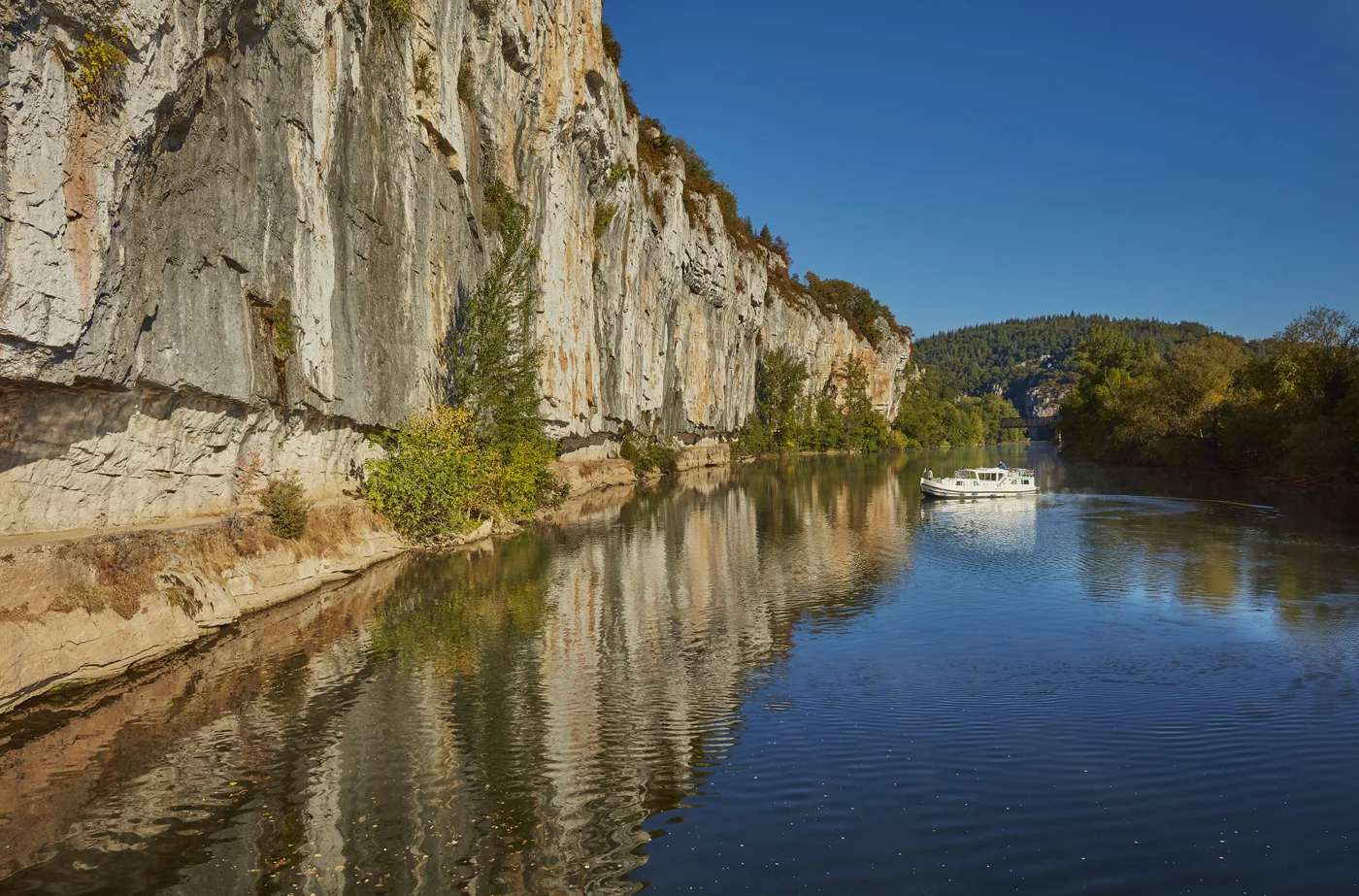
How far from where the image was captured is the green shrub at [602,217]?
194 feet

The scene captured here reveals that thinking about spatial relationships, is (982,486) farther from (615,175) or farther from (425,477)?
(425,477)

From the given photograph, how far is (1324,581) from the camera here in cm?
2531

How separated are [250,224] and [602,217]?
38.2 meters

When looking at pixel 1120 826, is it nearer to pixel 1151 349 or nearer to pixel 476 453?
pixel 476 453

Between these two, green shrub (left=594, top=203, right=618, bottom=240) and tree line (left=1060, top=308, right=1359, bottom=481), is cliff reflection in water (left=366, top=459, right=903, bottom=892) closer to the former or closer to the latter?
green shrub (left=594, top=203, right=618, bottom=240)

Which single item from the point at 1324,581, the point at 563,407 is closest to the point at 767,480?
the point at 563,407

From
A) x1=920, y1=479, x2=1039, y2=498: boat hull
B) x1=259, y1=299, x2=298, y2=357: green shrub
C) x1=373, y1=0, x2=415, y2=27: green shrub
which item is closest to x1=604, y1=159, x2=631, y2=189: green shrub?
x1=373, y1=0, x2=415, y2=27: green shrub

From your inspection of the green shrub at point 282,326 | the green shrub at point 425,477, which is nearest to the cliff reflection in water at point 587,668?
the green shrub at point 425,477

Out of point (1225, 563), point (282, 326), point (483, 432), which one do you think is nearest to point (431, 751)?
point (282, 326)

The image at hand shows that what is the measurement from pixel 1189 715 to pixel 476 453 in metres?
24.9

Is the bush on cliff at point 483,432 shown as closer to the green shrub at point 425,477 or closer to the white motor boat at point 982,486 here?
the green shrub at point 425,477

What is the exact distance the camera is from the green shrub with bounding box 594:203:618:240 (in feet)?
194

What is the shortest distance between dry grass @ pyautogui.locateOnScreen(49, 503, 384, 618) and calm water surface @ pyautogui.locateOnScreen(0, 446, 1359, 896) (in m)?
1.43

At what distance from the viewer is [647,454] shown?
245ft
